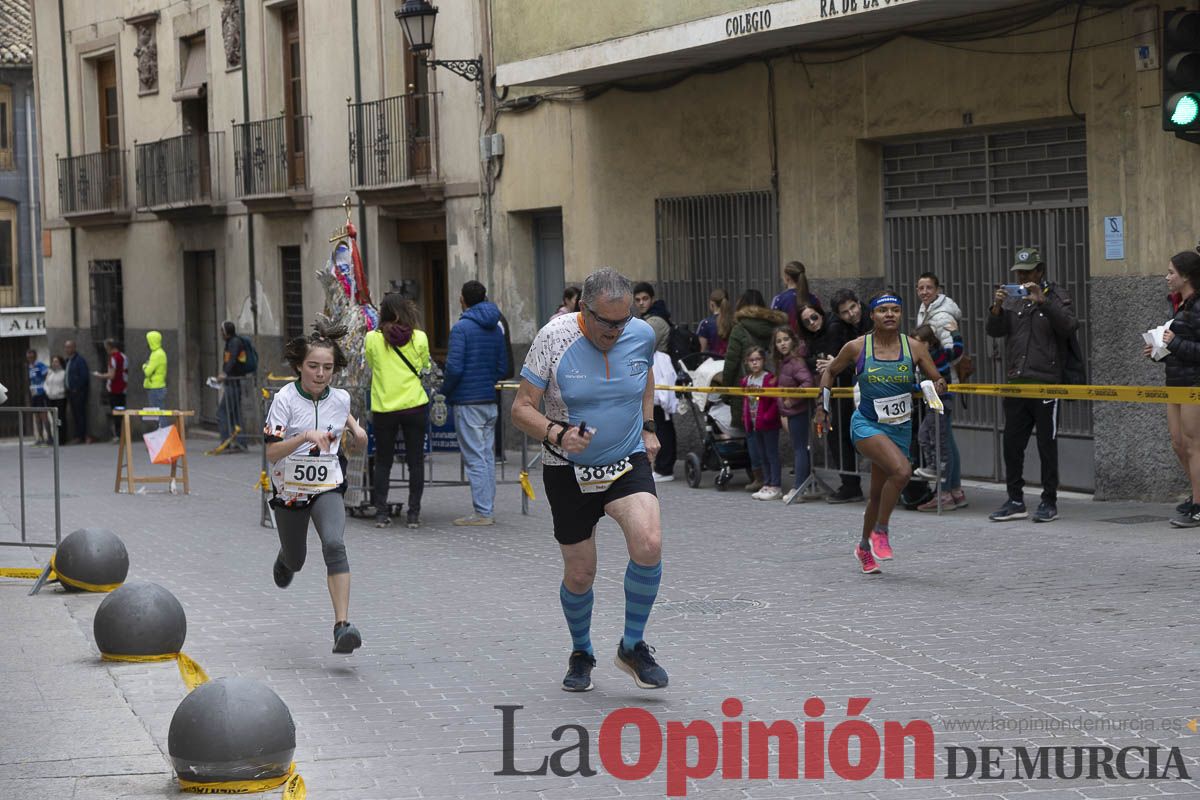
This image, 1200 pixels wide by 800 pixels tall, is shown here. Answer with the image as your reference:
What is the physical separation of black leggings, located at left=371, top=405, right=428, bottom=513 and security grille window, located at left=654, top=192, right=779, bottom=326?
5061mm

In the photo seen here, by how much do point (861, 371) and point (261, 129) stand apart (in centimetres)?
1891

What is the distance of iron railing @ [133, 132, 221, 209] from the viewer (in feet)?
98.7

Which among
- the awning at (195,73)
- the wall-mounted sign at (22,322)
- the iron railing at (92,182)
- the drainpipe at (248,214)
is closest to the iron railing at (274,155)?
the drainpipe at (248,214)

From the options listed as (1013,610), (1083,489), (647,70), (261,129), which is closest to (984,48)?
(1083,489)

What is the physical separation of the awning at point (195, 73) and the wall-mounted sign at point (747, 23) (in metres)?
16.4

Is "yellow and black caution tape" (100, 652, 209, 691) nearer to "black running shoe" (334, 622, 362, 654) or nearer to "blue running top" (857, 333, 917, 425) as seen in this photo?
"black running shoe" (334, 622, 362, 654)

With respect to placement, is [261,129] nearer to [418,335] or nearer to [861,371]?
[418,335]

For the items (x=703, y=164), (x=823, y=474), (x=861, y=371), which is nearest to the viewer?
(x=861, y=371)

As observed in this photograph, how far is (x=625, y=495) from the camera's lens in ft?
24.9

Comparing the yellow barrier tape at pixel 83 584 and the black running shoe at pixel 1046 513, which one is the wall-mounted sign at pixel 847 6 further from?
the yellow barrier tape at pixel 83 584

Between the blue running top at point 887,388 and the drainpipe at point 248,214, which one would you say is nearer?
the blue running top at point 887,388

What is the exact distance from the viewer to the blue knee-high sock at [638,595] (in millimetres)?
7574

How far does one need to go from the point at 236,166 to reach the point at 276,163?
1.71m

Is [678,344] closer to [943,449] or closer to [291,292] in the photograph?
[943,449]
